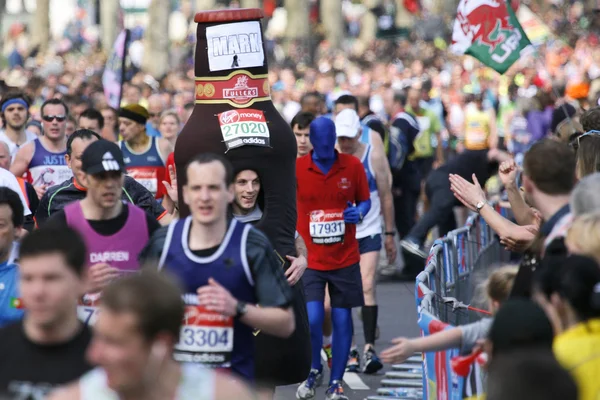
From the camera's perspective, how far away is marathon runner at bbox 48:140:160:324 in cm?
602

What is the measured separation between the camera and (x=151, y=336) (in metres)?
3.85

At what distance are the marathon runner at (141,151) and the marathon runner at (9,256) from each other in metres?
5.95

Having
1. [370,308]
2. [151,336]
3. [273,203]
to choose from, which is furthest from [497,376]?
[370,308]

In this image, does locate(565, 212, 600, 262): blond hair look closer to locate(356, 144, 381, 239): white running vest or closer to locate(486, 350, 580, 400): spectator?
locate(486, 350, 580, 400): spectator

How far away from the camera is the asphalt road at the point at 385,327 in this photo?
966 centimetres

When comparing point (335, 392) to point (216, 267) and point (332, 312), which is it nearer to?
point (332, 312)

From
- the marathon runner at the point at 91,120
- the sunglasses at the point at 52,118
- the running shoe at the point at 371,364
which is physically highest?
the marathon runner at the point at 91,120

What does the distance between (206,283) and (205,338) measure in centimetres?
28

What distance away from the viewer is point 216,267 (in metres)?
5.63

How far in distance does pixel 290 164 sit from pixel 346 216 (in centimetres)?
219

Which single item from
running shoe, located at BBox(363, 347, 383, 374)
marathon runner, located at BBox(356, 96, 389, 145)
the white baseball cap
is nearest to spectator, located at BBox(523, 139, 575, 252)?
running shoe, located at BBox(363, 347, 383, 374)

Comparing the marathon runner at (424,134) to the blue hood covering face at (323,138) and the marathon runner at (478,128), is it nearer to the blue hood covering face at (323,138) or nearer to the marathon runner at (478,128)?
the marathon runner at (478,128)

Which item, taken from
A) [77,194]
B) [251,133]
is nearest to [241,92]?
[251,133]

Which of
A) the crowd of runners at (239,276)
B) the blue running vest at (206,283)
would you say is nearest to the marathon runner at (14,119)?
the crowd of runners at (239,276)
